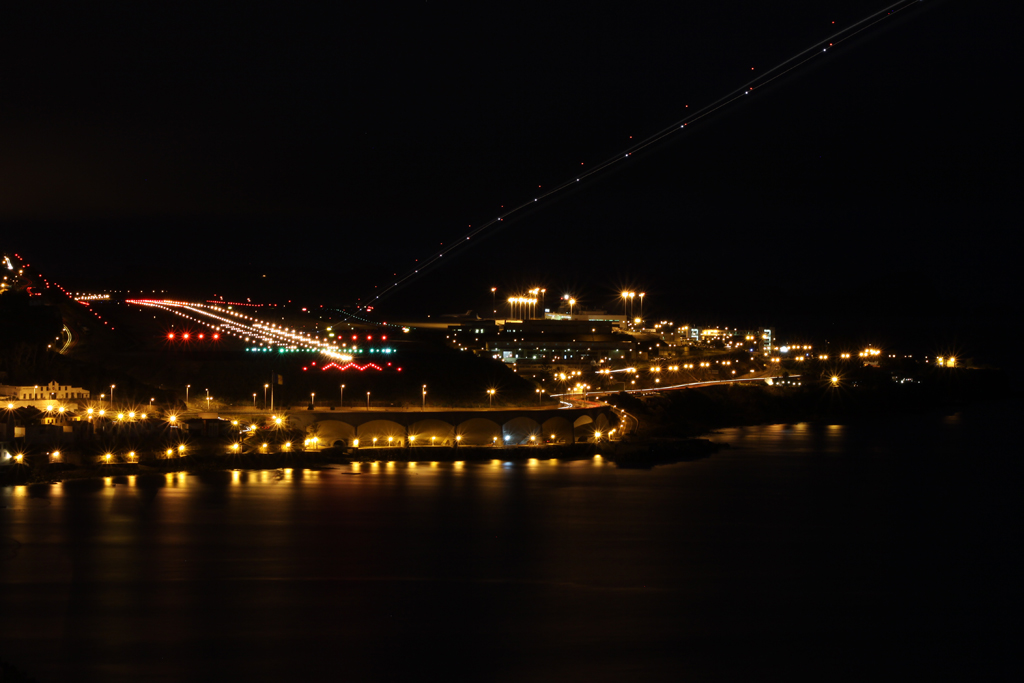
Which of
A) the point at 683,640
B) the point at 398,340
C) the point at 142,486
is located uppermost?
the point at 398,340

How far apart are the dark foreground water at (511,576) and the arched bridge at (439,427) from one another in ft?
3.29

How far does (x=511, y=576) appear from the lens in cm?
804

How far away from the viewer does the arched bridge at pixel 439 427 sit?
13.3 metres

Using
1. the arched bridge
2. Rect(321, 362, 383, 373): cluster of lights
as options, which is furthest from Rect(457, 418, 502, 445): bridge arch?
Rect(321, 362, 383, 373): cluster of lights

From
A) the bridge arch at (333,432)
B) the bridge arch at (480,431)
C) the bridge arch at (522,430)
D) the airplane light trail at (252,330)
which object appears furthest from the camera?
the airplane light trail at (252,330)

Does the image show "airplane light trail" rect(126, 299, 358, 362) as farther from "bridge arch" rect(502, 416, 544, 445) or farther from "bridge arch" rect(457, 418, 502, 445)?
"bridge arch" rect(502, 416, 544, 445)

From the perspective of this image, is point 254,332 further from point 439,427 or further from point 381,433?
point 439,427

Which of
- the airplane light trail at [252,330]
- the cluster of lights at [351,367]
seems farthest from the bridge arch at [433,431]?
the airplane light trail at [252,330]

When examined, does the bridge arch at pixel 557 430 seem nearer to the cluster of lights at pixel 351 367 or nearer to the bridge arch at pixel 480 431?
the bridge arch at pixel 480 431

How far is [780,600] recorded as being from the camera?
7.55 m

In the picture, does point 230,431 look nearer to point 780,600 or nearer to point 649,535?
point 649,535

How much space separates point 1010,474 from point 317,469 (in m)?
10.6

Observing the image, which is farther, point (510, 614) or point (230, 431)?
point (230, 431)

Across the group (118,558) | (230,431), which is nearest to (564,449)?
(230,431)
